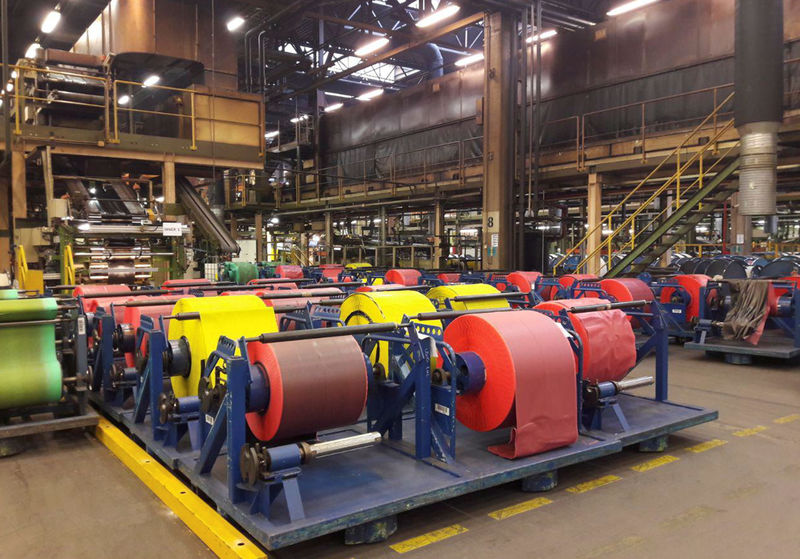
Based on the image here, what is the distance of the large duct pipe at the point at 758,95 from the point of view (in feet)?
35.2

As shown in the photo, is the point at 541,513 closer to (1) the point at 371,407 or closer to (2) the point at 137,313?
(1) the point at 371,407

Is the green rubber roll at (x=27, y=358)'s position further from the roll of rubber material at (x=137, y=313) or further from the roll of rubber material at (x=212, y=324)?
the roll of rubber material at (x=212, y=324)

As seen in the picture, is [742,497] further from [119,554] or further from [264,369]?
[119,554]

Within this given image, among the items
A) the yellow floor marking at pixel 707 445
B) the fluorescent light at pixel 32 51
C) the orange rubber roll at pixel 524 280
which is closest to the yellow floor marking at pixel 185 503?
the yellow floor marking at pixel 707 445

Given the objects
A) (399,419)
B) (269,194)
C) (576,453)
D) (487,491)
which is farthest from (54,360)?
(269,194)

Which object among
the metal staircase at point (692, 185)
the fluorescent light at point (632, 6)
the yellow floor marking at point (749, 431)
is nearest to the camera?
the yellow floor marking at point (749, 431)

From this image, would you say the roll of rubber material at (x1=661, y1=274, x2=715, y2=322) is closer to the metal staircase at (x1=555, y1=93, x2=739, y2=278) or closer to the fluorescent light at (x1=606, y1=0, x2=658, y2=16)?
the metal staircase at (x1=555, y1=93, x2=739, y2=278)

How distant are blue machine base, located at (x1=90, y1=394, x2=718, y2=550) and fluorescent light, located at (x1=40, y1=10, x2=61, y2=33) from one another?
1896 cm

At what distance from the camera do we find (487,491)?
4367mm

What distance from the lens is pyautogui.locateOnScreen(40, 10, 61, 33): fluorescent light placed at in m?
19.0

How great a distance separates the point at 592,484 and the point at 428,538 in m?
1.53

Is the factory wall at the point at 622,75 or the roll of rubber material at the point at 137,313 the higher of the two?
the factory wall at the point at 622,75

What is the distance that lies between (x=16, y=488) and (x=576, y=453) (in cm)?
414

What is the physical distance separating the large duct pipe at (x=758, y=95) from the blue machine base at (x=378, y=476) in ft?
27.3
